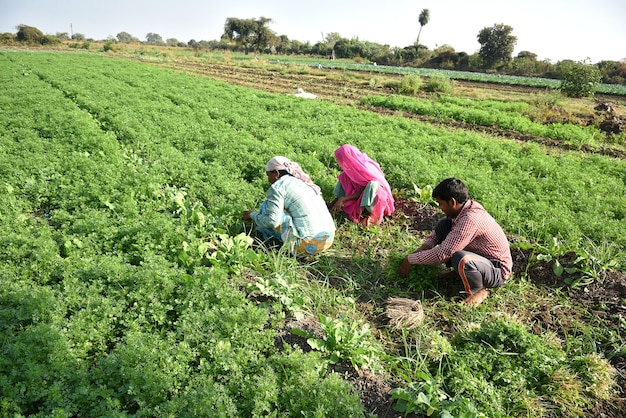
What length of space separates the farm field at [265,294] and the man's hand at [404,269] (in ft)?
0.32

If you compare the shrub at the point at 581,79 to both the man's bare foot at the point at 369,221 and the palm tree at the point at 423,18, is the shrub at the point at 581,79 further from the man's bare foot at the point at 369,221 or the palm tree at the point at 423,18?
the palm tree at the point at 423,18

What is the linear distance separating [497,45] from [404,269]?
185 ft

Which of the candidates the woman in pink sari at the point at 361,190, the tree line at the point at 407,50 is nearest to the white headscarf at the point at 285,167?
the woman in pink sari at the point at 361,190

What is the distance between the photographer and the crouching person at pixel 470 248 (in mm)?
4000

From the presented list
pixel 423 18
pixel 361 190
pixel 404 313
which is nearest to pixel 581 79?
pixel 361 190

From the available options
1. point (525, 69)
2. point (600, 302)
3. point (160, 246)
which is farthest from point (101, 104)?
point (525, 69)

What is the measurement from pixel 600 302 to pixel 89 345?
16.8 ft

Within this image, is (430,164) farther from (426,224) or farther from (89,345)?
(89,345)

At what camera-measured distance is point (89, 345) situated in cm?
296

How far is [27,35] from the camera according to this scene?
5481 centimetres

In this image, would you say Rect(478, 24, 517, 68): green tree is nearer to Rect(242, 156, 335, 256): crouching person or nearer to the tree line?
the tree line

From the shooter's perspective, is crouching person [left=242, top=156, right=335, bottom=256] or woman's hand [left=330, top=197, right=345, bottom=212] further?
woman's hand [left=330, top=197, right=345, bottom=212]

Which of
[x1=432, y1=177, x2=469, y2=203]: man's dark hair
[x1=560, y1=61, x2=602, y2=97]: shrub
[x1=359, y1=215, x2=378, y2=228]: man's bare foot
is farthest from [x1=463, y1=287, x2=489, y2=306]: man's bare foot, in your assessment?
[x1=560, y1=61, x2=602, y2=97]: shrub

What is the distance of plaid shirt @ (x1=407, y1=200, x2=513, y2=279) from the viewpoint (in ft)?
13.1
